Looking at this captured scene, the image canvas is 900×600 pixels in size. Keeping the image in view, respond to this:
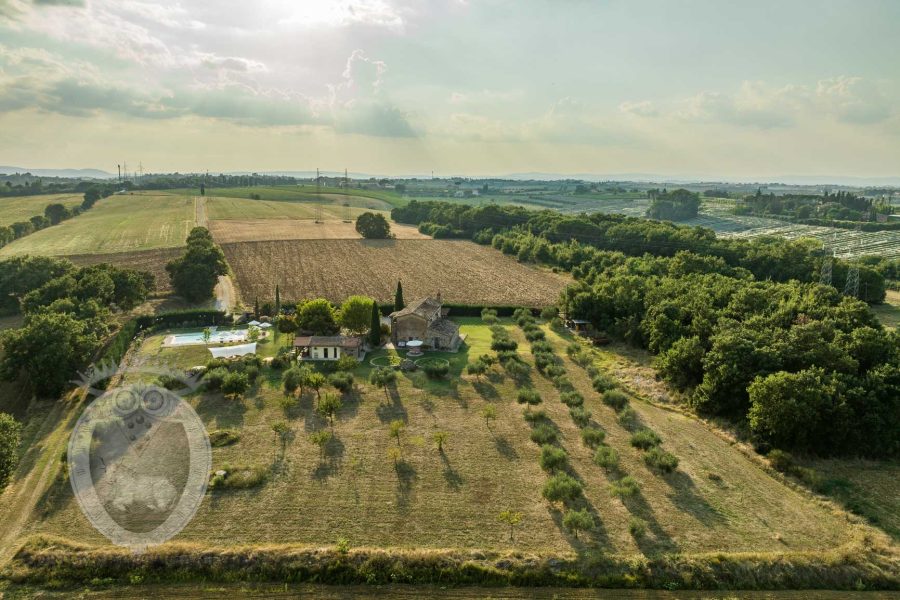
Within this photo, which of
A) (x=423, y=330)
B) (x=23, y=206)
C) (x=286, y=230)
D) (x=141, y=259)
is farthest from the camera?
(x=23, y=206)

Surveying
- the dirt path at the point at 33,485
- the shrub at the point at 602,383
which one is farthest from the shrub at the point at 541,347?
the dirt path at the point at 33,485

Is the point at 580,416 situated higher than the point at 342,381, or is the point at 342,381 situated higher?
the point at 342,381

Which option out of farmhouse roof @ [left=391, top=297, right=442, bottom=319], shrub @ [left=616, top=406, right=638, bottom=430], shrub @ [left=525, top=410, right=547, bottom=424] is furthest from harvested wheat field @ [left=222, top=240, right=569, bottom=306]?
shrub @ [left=525, top=410, right=547, bottom=424]

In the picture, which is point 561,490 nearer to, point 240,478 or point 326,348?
point 240,478

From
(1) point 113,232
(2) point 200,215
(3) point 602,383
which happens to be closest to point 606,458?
(3) point 602,383

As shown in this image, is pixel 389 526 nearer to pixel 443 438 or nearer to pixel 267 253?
pixel 443 438

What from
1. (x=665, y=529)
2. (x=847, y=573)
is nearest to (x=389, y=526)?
(x=665, y=529)
